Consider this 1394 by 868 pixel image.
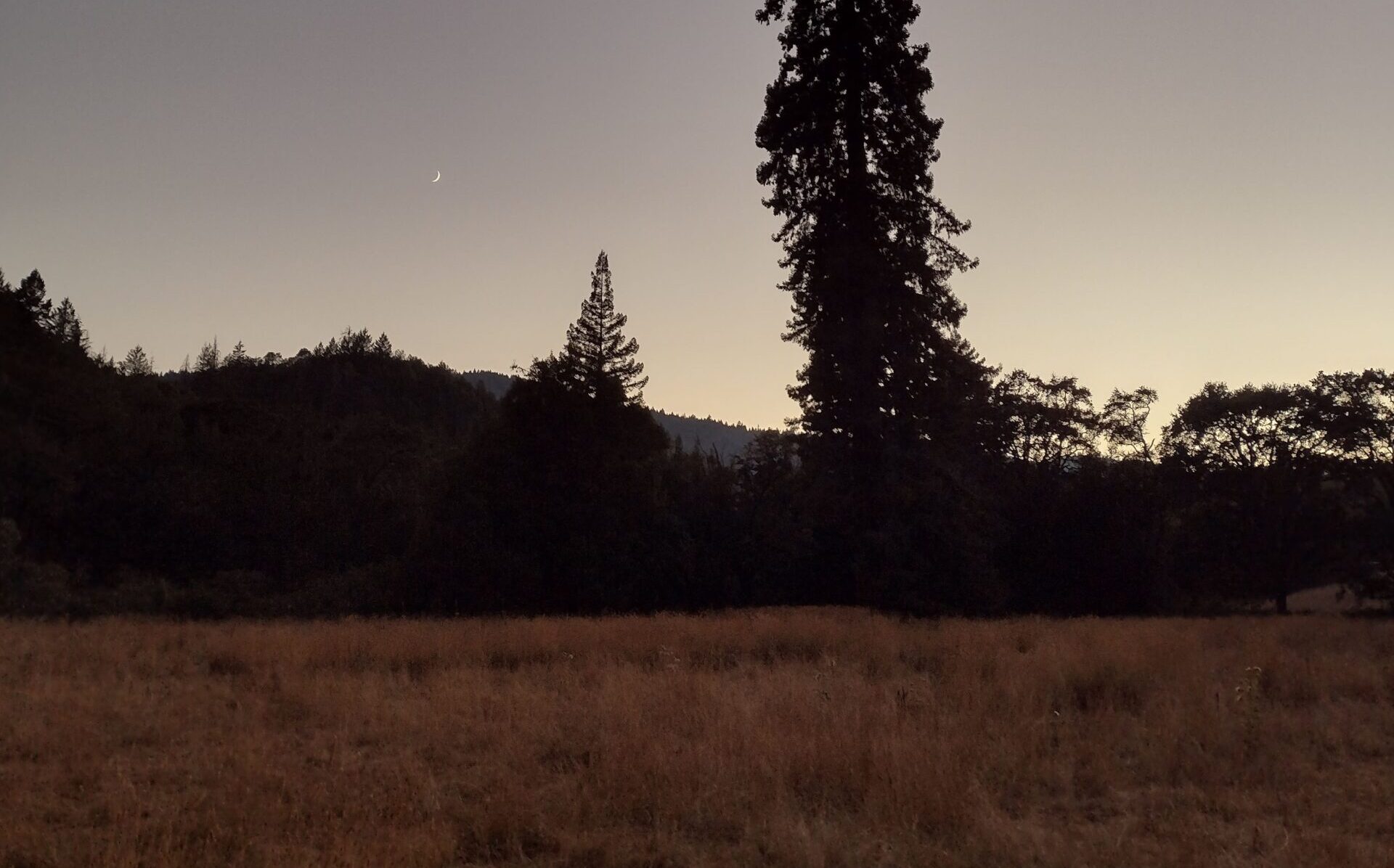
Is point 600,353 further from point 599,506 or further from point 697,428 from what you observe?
point 697,428

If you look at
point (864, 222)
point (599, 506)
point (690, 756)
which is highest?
point (864, 222)

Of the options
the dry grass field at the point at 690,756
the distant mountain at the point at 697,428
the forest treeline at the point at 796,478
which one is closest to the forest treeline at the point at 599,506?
the forest treeline at the point at 796,478

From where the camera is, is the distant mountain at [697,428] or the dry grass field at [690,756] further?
the distant mountain at [697,428]

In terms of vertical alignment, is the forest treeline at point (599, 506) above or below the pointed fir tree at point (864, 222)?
below

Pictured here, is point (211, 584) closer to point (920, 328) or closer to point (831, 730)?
point (920, 328)

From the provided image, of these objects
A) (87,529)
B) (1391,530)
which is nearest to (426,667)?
(87,529)

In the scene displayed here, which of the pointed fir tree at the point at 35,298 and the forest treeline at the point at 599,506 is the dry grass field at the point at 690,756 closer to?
the forest treeline at the point at 599,506

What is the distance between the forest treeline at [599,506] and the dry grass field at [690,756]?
14481 mm

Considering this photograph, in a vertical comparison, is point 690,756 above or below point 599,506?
below

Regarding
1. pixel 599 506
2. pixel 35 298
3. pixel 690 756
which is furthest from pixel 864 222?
pixel 35 298

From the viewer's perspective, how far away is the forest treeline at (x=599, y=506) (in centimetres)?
3259

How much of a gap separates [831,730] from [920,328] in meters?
18.9

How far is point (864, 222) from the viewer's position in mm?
25281

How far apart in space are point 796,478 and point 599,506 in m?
9.18
